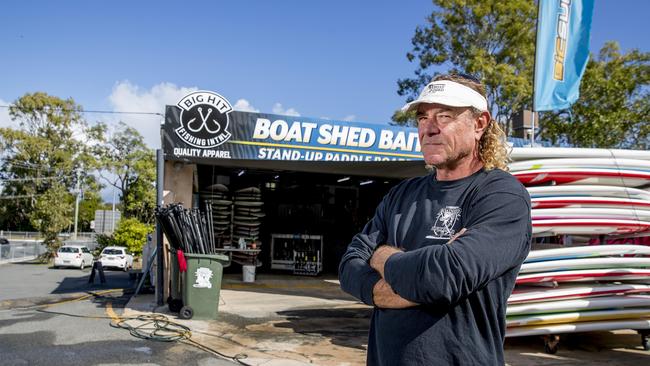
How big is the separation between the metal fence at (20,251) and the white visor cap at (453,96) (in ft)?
110

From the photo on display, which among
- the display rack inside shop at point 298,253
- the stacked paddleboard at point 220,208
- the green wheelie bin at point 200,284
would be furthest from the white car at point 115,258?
the green wheelie bin at point 200,284

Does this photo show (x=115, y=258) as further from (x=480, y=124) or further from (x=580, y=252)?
(x=480, y=124)

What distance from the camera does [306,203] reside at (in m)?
20.8

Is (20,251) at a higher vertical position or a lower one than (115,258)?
lower

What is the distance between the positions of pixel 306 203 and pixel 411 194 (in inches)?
729

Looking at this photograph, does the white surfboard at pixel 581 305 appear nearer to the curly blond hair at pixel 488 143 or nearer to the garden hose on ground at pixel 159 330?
the garden hose on ground at pixel 159 330

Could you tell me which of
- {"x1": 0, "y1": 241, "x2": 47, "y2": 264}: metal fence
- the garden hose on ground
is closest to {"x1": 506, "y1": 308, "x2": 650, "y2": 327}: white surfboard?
the garden hose on ground

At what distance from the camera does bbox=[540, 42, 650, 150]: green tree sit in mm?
22016

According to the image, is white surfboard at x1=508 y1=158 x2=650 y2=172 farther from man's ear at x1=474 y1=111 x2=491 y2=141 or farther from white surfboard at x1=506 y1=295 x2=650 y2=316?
man's ear at x1=474 y1=111 x2=491 y2=141

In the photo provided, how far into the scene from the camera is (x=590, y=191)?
22.8 feet

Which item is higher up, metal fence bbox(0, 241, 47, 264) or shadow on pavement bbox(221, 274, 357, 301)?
shadow on pavement bbox(221, 274, 357, 301)

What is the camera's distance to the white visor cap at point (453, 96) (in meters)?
2.26

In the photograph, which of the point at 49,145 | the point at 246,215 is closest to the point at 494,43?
the point at 246,215

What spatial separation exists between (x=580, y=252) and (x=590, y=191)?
0.85 m
